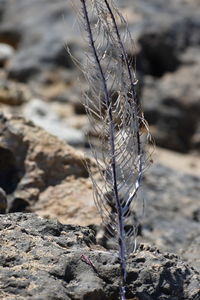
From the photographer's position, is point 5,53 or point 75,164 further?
point 5,53

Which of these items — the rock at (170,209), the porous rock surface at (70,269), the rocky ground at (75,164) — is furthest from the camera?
the rock at (170,209)

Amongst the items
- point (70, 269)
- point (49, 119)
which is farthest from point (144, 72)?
point (70, 269)

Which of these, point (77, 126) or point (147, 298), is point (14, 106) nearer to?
point (77, 126)

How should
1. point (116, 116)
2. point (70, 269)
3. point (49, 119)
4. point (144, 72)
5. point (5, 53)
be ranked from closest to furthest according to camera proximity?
point (70, 269), point (116, 116), point (49, 119), point (144, 72), point (5, 53)

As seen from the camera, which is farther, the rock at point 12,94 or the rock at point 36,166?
the rock at point 12,94

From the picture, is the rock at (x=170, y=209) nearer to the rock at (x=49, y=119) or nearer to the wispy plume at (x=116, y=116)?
the wispy plume at (x=116, y=116)

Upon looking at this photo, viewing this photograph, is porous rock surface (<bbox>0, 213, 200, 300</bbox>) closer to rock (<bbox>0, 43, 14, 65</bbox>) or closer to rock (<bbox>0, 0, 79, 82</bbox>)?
rock (<bbox>0, 0, 79, 82</bbox>)

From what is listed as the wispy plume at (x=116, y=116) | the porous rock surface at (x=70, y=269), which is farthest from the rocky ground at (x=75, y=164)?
the wispy plume at (x=116, y=116)

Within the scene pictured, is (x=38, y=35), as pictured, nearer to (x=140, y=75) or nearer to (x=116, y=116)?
(x=140, y=75)

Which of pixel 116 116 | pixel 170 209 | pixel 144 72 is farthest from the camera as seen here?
pixel 144 72
